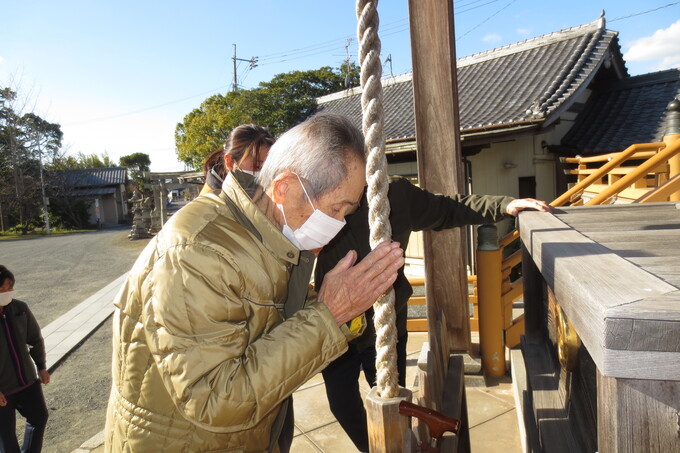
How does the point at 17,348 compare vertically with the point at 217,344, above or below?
below

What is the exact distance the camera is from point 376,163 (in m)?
1.16

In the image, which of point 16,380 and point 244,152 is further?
point 16,380

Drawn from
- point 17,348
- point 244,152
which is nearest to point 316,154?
point 244,152

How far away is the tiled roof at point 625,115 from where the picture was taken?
326 inches

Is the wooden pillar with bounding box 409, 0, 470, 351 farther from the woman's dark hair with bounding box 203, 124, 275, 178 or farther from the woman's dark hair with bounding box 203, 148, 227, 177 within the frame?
the woman's dark hair with bounding box 203, 148, 227, 177

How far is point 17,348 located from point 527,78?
10073 millimetres

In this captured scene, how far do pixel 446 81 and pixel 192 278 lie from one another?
1861 mm

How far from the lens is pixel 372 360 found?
7.20 ft

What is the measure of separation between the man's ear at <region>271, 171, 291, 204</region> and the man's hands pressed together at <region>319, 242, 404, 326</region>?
24 cm

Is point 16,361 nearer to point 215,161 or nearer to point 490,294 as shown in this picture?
point 215,161

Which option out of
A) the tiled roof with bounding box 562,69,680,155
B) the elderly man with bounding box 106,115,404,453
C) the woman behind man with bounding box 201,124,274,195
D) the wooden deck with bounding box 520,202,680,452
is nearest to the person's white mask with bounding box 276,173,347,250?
the elderly man with bounding box 106,115,404,453

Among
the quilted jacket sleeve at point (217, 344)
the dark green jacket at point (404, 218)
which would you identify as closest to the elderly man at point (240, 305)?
the quilted jacket sleeve at point (217, 344)

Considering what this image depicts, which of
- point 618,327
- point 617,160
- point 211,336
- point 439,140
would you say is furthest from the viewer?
point 617,160

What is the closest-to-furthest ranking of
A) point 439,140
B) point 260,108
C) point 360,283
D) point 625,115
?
point 360,283, point 439,140, point 625,115, point 260,108
